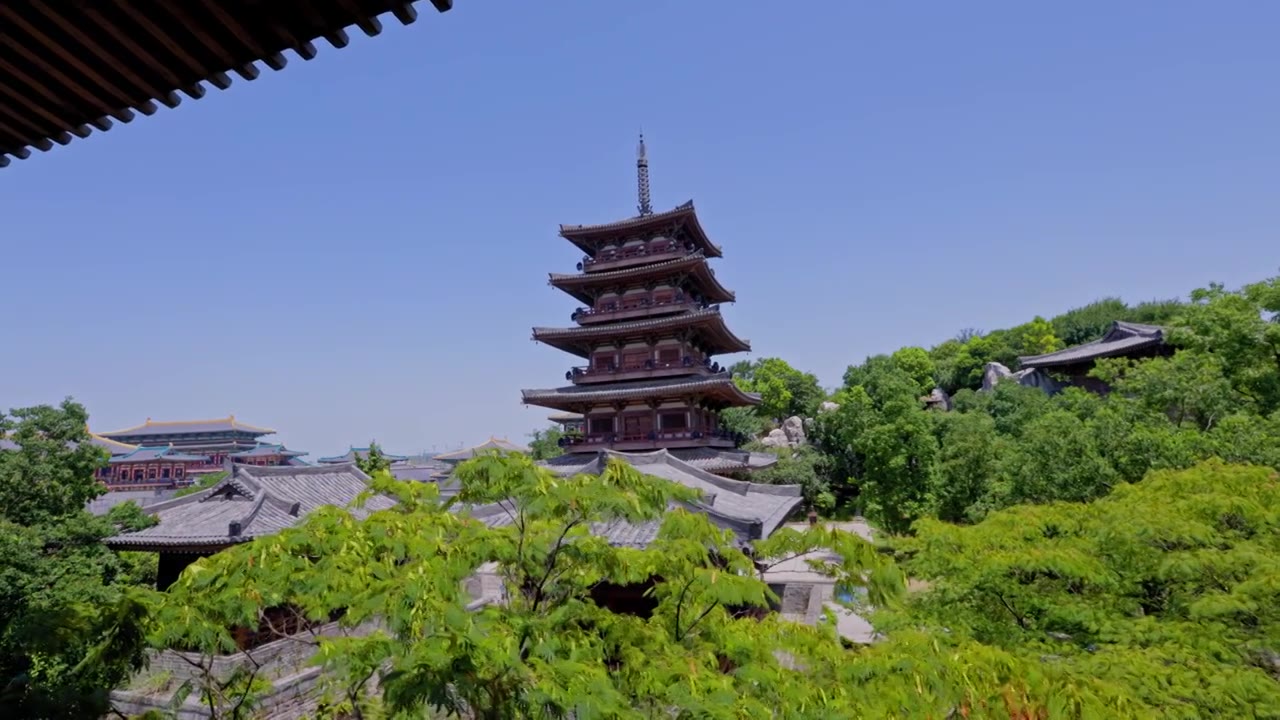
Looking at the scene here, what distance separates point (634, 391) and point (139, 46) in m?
18.7

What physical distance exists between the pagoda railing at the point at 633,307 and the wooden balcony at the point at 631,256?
137 centimetres

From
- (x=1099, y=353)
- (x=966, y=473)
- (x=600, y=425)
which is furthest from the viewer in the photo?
(x=1099, y=353)

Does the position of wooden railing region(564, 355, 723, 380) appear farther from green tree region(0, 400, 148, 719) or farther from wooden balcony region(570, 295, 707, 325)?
green tree region(0, 400, 148, 719)

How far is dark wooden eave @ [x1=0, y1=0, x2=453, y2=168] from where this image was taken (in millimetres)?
2777

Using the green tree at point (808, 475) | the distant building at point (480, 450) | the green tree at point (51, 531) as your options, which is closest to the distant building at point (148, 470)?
the distant building at point (480, 450)

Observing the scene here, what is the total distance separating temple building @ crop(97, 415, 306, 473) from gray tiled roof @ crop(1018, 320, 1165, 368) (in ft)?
226

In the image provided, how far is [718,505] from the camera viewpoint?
14.6 metres

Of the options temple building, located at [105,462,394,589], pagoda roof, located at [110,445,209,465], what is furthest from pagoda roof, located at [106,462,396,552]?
pagoda roof, located at [110,445,209,465]

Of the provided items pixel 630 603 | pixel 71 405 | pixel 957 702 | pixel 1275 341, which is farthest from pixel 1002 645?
pixel 71 405

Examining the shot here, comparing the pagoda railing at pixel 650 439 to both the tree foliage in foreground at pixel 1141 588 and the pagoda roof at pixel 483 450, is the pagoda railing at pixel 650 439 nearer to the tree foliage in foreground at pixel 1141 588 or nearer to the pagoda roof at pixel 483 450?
the pagoda roof at pixel 483 450

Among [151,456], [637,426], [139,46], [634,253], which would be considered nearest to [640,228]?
[634,253]

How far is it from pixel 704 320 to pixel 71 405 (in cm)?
1753

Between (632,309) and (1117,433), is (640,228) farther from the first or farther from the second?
(1117,433)

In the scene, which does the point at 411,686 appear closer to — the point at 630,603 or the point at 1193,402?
the point at 630,603
